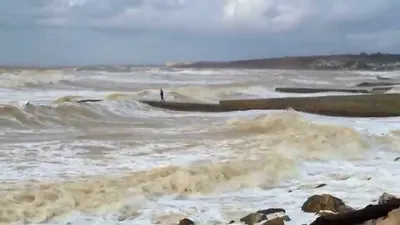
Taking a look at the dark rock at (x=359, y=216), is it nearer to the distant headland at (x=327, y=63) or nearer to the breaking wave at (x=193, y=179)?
the breaking wave at (x=193, y=179)

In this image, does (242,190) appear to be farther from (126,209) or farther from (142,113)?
(142,113)

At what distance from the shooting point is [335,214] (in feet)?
16.3

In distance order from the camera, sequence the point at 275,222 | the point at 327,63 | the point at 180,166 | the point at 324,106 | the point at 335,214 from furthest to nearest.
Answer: the point at 327,63 → the point at 324,106 → the point at 180,166 → the point at 275,222 → the point at 335,214

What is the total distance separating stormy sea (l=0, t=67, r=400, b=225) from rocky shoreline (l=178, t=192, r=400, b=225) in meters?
0.18

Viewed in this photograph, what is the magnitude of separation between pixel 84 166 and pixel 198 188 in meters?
2.52

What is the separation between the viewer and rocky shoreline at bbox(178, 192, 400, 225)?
14.9 feet

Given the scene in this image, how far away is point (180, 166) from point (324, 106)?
37.6 ft

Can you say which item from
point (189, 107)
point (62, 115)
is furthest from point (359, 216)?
point (189, 107)

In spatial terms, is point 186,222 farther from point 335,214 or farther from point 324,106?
point 324,106

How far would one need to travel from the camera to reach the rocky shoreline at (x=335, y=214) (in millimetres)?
4543

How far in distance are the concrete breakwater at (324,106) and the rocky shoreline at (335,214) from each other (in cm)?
1213

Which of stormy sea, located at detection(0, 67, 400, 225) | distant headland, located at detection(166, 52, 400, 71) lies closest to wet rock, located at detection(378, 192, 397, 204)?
stormy sea, located at detection(0, 67, 400, 225)

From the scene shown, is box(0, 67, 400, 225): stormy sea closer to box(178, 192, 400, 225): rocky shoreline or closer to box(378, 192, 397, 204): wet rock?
box(178, 192, 400, 225): rocky shoreline

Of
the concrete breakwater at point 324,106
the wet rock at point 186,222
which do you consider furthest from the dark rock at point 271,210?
the concrete breakwater at point 324,106
